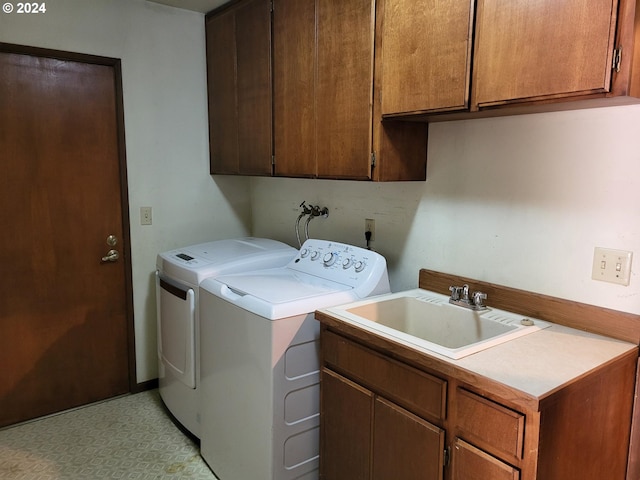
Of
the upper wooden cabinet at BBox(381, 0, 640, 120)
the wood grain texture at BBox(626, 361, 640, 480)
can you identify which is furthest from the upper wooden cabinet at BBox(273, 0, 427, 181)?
the wood grain texture at BBox(626, 361, 640, 480)

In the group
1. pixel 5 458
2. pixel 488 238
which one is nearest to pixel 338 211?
pixel 488 238

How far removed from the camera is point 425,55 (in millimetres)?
1587

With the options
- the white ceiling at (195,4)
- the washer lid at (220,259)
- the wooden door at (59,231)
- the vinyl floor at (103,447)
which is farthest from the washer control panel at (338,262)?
the white ceiling at (195,4)

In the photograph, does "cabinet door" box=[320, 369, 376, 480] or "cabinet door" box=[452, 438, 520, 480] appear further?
"cabinet door" box=[320, 369, 376, 480]

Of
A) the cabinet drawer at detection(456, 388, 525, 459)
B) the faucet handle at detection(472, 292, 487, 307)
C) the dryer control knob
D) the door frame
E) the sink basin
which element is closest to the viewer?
the cabinet drawer at detection(456, 388, 525, 459)

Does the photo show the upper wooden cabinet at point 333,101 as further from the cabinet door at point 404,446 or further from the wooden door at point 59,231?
the wooden door at point 59,231

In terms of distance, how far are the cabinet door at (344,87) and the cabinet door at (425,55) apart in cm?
10

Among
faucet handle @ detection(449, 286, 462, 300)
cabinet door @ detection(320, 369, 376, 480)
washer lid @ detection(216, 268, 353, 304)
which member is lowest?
cabinet door @ detection(320, 369, 376, 480)

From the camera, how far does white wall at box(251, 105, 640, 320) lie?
1.46m

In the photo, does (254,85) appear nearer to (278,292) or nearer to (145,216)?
(145,216)

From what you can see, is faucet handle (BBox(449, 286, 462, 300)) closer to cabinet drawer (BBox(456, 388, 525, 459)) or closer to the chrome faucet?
the chrome faucet

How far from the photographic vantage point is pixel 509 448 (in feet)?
3.78

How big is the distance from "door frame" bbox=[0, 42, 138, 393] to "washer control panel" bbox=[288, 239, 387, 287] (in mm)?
1080

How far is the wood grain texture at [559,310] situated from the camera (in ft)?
4.73
